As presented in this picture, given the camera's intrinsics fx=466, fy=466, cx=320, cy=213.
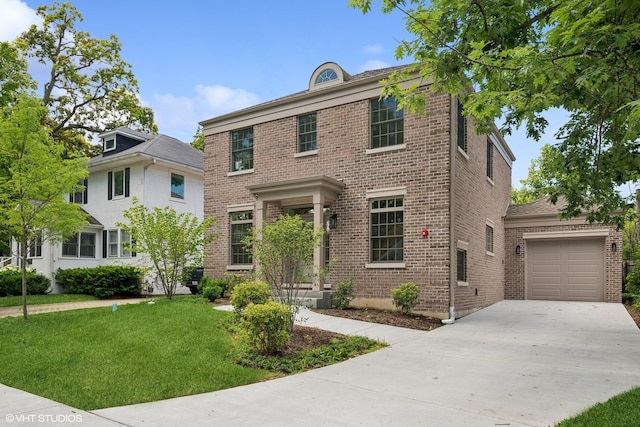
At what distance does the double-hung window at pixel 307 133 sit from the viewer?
Result: 13.9 meters

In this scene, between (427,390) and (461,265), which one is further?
(461,265)

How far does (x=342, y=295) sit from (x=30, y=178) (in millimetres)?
7519

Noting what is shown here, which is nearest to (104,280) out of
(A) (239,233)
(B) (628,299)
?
(A) (239,233)

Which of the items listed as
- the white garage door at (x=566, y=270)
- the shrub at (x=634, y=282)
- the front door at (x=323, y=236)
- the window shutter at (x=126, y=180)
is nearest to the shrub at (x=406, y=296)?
the front door at (x=323, y=236)

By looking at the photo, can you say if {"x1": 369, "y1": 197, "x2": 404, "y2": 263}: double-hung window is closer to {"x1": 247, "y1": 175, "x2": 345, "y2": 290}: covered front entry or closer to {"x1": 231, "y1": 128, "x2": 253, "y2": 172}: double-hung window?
{"x1": 247, "y1": 175, "x2": 345, "y2": 290}: covered front entry

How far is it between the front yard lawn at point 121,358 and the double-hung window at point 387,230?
4.45 meters

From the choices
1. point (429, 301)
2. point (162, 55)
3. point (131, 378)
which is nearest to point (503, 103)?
point (131, 378)

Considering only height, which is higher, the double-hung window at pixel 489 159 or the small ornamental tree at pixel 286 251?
the double-hung window at pixel 489 159

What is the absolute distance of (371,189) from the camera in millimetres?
12531

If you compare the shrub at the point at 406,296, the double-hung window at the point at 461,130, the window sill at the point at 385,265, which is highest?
the double-hung window at the point at 461,130

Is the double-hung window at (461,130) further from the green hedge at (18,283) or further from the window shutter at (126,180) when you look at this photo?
the green hedge at (18,283)

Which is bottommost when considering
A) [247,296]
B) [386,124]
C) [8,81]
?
Answer: [247,296]

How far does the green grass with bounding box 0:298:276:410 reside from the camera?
5344mm

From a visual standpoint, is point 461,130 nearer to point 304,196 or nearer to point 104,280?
point 304,196
